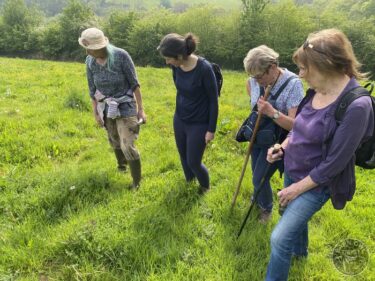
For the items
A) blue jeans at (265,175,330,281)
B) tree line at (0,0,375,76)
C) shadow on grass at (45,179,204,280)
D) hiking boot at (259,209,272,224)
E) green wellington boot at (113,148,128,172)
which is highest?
A: blue jeans at (265,175,330,281)

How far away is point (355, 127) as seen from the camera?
2.31m

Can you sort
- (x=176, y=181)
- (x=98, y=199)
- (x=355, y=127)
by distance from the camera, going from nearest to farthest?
(x=355, y=127), (x=98, y=199), (x=176, y=181)

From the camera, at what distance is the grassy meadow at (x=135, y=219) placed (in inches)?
142

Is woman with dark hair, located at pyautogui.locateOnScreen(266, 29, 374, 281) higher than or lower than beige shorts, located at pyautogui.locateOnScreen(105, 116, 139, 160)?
higher

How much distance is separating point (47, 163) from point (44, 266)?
9.07 ft

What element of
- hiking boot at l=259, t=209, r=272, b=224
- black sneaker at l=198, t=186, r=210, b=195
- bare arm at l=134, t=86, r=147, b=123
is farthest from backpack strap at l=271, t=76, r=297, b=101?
bare arm at l=134, t=86, r=147, b=123

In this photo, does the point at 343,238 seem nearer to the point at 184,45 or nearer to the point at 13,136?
the point at 184,45

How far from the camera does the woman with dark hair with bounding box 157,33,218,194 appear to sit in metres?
4.02

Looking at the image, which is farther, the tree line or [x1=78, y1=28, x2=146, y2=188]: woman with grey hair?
the tree line

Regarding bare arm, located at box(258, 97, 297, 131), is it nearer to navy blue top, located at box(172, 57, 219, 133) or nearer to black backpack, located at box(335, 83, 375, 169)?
black backpack, located at box(335, 83, 375, 169)

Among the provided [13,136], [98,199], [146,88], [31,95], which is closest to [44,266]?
[98,199]

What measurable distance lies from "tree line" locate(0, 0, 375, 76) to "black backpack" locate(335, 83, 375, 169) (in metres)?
38.0

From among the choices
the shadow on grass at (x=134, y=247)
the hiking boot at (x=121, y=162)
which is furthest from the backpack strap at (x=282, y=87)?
the hiking boot at (x=121, y=162)

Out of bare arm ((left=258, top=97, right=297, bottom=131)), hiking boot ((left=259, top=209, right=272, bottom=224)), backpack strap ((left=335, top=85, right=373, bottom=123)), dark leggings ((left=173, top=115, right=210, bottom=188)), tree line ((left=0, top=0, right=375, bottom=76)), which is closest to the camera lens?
backpack strap ((left=335, top=85, right=373, bottom=123))
